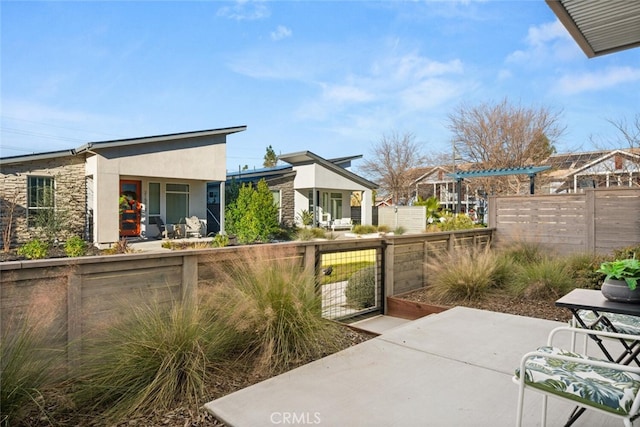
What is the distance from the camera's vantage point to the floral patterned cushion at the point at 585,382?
166 centimetres

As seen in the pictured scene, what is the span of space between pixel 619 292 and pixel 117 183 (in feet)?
Answer: 44.2

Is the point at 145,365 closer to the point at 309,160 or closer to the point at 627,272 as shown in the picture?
the point at 627,272

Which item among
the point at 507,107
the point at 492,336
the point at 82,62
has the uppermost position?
the point at 507,107

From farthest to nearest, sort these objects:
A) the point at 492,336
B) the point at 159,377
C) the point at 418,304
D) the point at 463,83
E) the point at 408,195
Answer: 1. the point at 408,195
2. the point at 463,83
3. the point at 418,304
4. the point at 492,336
5. the point at 159,377

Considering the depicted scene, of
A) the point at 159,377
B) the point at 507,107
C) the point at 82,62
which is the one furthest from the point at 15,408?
the point at 507,107

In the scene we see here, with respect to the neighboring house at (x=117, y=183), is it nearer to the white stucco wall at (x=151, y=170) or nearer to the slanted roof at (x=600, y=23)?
the white stucco wall at (x=151, y=170)

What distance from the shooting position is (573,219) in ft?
27.8

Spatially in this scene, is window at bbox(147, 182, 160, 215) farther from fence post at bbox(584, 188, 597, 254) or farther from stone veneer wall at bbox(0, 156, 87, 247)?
fence post at bbox(584, 188, 597, 254)

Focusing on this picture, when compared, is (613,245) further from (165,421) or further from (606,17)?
(165,421)

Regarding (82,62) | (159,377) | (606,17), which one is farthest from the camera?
(82,62)

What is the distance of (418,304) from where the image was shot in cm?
528

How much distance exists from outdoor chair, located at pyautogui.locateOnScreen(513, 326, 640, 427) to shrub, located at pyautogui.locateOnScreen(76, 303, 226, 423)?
196cm

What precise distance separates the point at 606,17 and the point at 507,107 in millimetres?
20399

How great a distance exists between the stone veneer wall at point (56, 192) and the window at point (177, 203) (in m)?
2.85
